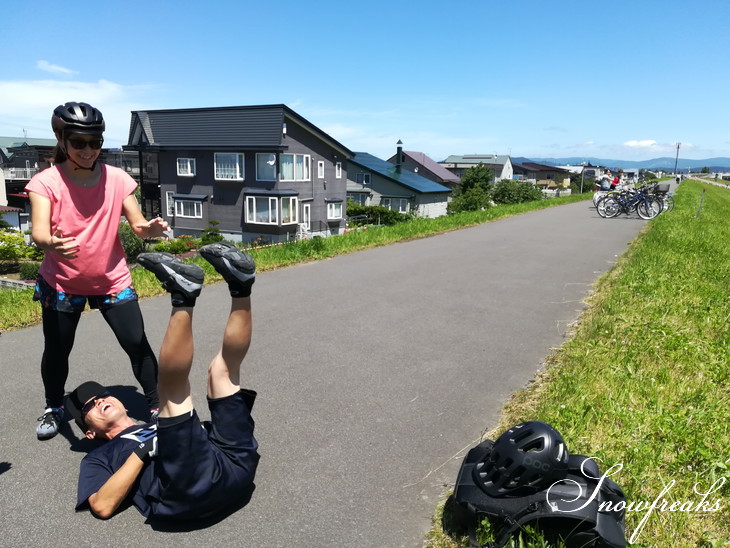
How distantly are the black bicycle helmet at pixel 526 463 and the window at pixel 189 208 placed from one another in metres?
33.0

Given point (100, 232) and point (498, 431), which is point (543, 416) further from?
point (100, 232)

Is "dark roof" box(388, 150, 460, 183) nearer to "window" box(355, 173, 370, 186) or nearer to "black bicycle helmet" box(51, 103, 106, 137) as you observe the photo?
"window" box(355, 173, 370, 186)

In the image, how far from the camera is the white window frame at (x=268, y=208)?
99.9 feet

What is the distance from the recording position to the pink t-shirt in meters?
3.08

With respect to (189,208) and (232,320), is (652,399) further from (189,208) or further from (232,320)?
(189,208)

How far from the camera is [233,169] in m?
31.2

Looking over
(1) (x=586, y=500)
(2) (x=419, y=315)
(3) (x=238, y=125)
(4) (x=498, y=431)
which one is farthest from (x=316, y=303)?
(3) (x=238, y=125)

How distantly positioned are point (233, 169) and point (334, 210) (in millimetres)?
8045

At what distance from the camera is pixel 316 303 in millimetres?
6938

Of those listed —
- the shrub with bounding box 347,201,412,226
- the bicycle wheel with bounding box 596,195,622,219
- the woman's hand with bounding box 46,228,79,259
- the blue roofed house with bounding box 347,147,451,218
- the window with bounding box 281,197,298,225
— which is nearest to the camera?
the woman's hand with bounding box 46,228,79,259

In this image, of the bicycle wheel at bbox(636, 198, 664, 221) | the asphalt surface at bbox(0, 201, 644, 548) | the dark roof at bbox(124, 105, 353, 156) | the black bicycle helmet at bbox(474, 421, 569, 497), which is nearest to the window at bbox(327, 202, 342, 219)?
the dark roof at bbox(124, 105, 353, 156)

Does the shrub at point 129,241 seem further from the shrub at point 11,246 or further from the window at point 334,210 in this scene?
the window at point 334,210

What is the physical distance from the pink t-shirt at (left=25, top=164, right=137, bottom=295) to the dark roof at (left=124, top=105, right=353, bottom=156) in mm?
26999

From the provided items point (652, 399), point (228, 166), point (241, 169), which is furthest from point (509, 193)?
point (652, 399)
